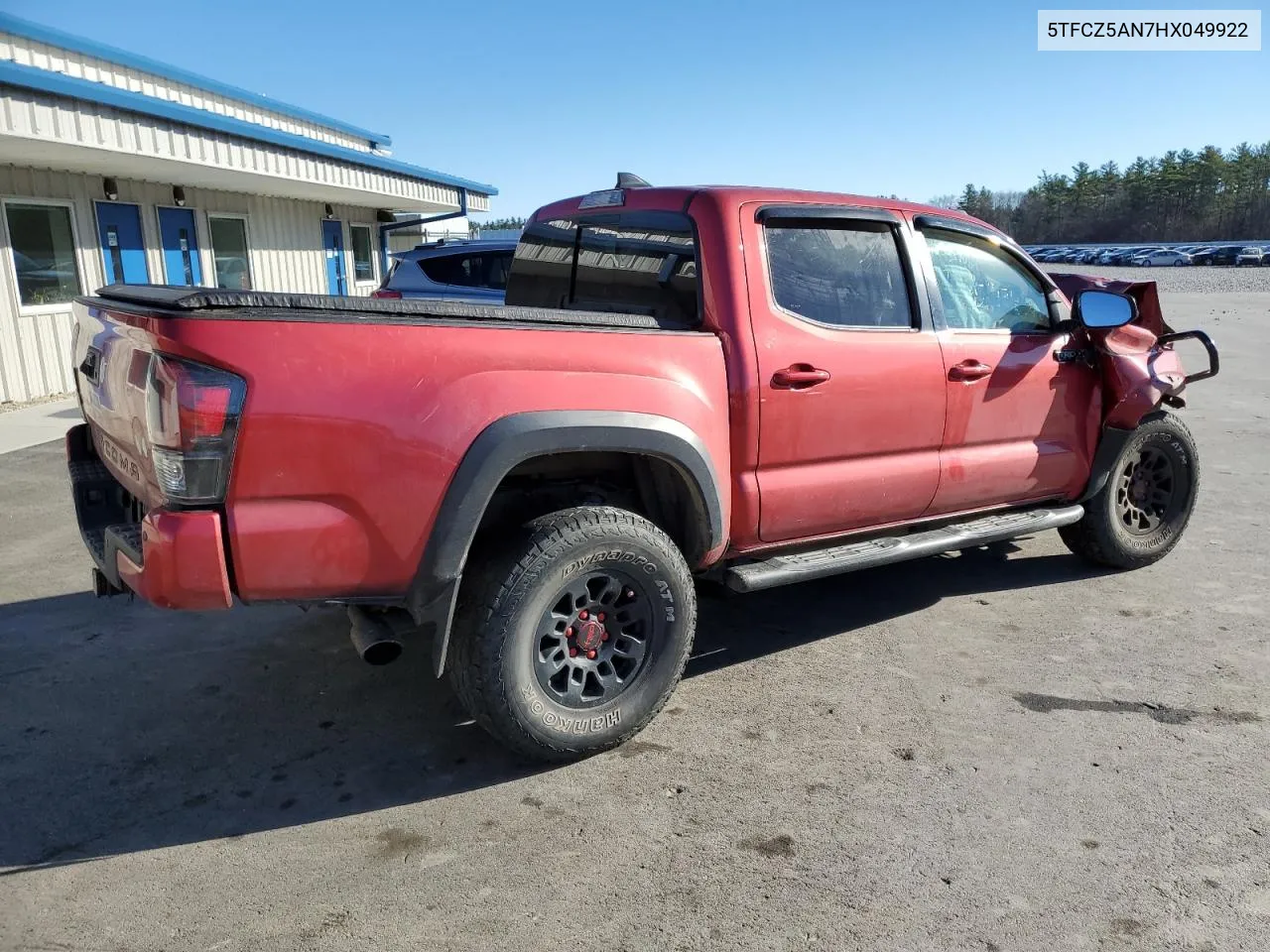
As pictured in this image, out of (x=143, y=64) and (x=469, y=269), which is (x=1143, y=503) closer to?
(x=469, y=269)

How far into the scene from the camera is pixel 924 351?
4004 millimetres

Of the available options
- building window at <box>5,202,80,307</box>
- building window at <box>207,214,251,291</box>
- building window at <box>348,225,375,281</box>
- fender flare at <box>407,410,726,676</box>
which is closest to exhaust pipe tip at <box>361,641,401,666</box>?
fender flare at <box>407,410,726,676</box>

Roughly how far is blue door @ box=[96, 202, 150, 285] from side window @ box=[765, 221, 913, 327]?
10629 mm

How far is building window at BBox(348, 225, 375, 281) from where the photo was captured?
20188 mm

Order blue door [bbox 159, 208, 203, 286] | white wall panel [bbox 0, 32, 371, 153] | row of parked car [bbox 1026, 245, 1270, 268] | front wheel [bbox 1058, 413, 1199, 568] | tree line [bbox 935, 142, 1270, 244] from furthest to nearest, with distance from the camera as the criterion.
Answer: tree line [bbox 935, 142, 1270, 244] < row of parked car [bbox 1026, 245, 1270, 268] < blue door [bbox 159, 208, 203, 286] < white wall panel [bbox 0, 32, 371, 153] < front wheel [bbox 1058, 413, 1199, 568]

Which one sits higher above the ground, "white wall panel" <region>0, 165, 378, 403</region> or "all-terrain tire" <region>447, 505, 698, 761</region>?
"white wall panel" <region>0, 165, 378, 403</region>

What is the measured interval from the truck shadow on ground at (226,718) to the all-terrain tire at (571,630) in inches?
10.7

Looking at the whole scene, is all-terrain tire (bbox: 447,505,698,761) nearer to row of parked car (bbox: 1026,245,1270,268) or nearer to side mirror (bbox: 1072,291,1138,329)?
side mirror (bbox: 1072,291,1138,329)

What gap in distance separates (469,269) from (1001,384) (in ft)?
28.1

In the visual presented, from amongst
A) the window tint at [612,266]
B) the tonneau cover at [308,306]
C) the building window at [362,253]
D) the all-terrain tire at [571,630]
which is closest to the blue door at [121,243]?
the building window at [362,253]

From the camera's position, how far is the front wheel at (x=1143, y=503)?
4.95 metres

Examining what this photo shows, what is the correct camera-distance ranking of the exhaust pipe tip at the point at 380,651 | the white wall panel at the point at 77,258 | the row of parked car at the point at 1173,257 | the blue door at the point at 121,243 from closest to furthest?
the exhaust pipe tip at the point at 380,651 → the white wall panel at the point at 77,258 → the blue door at the point at 121,243 → the row of parked car at the point at 1173,257

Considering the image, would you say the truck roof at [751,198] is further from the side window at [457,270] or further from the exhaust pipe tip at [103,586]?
the side window at [457,270]

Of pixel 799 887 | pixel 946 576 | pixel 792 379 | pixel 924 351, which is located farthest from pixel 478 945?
pixel 946 576
